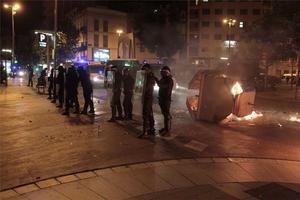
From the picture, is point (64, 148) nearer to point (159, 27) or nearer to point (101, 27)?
point (159, 27)

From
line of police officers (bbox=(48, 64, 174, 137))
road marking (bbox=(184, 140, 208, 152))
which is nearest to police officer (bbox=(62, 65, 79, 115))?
line of police officers (bbox=(48, 64, 174, 137))

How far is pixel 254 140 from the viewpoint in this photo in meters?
10.9

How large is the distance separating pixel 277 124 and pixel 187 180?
807cm

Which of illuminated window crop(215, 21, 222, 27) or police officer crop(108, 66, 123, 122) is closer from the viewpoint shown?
police officer crop(108, 66, 123, 122)

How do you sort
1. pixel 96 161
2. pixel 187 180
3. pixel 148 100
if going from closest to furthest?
pixel 187 180 → pixel 96 161 → pixel 148 100

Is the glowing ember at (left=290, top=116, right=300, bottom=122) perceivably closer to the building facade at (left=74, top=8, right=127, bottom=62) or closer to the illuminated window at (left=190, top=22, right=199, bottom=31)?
the building facade at (left=74, top=8, right=127, bottom=62)

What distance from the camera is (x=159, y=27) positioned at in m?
65.4

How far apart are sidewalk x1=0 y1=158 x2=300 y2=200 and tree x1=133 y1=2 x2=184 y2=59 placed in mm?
57815

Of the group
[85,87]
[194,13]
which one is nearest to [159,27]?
[194,13]

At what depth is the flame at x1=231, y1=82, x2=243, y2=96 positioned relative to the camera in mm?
14219

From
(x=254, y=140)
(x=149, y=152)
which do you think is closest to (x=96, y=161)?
(x=149, y=152)

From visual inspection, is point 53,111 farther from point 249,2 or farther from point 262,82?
point 249,2

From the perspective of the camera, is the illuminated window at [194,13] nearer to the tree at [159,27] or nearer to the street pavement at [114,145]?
the tree at [159,27]

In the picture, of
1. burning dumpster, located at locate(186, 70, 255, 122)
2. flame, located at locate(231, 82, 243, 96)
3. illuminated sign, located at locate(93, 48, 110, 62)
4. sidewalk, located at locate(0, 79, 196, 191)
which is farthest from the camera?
illuminated sign, located at locate(93, 48, 110, 62)
